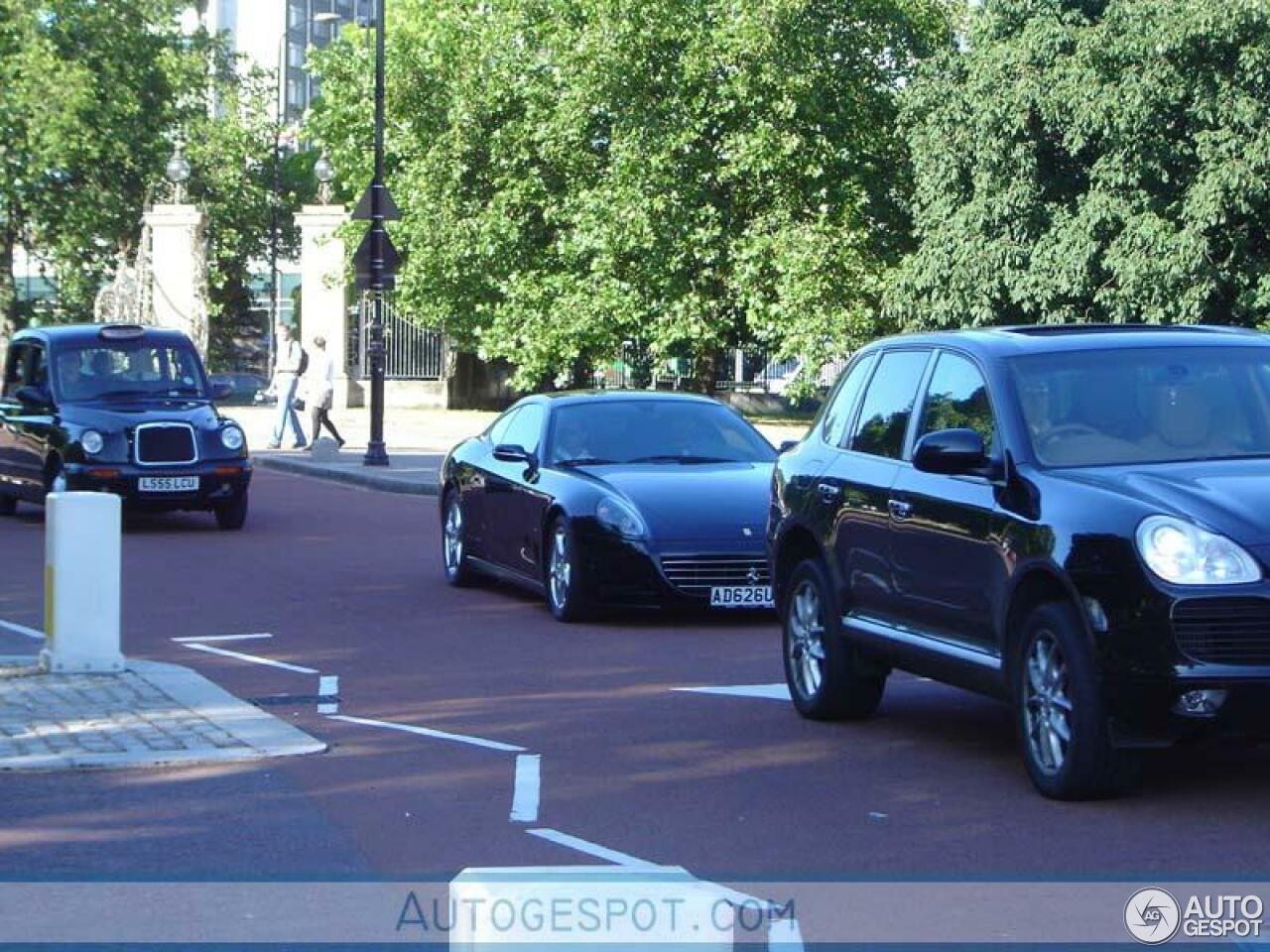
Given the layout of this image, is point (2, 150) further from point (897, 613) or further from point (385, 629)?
point (897, 613)

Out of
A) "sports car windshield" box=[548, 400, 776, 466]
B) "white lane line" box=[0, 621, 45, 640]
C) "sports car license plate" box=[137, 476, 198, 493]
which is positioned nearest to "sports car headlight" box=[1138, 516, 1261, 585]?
"sports car windshield" box=[548, 400, 776, 466]

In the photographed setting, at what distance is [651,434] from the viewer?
15391 millimetres

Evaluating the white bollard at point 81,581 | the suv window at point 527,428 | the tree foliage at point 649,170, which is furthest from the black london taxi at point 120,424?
the tree foliage at point 649,170

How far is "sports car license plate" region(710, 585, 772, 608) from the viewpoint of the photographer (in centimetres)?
1386

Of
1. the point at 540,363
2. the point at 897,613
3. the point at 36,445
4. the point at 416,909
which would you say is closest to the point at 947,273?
the point at 540,363

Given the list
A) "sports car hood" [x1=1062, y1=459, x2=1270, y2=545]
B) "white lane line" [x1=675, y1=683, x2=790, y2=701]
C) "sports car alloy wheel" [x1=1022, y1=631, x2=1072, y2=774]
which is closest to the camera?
"sports car hood" [x1=1062, y1=459, x2=1270, y2=545]

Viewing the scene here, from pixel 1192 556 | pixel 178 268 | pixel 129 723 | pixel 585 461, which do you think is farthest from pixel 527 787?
pixel 178 268

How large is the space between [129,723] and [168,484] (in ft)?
38.3

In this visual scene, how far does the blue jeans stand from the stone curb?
2.20 m

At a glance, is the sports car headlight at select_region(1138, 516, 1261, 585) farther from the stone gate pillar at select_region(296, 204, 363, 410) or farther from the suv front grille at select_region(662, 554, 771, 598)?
the stone gate pillar at select_region(296, 204, 363, 410)

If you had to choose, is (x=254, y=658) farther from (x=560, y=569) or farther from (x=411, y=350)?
(x=411, y=350)

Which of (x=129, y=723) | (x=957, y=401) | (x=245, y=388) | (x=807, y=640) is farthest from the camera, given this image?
(x=245, y=388)

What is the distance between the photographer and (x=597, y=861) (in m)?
7.00

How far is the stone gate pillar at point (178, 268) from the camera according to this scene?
51469 millimetres
